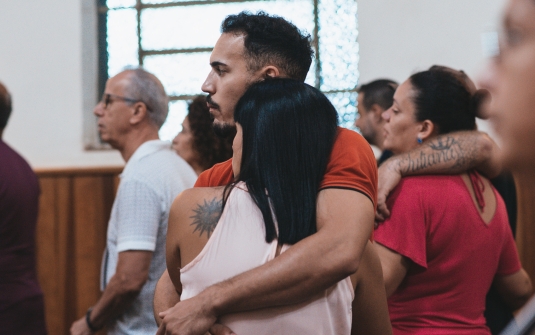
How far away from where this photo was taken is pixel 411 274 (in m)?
2.01

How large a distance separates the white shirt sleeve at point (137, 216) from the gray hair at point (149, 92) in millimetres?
583

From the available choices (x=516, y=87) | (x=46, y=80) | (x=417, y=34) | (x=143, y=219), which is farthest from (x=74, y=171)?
(x=516, y=87)

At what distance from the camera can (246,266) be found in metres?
Result: 1.34

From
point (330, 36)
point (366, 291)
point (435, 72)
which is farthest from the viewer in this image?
point (330, 36)

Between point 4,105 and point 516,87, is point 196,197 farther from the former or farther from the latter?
point 4,105

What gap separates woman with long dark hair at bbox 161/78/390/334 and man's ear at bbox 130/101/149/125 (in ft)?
5.26

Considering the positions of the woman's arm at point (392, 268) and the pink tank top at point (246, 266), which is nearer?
the pink tank top at point (246, 266)

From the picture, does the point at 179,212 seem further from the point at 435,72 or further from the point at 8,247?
the point at 8,247

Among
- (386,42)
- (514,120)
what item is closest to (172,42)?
(386,42)

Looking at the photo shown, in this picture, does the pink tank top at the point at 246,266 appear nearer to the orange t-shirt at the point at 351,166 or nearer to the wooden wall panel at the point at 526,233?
the orange t-shirt at the point at 351,166

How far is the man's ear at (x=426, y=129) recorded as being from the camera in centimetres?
217

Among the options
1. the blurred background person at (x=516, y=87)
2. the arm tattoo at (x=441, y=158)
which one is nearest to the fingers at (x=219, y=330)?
the blurred background person at (x=516, y=87)

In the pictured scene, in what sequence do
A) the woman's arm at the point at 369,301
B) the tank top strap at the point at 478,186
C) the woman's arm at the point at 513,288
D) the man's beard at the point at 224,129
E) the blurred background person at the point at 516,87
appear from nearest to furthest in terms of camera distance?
the blurred background person at the point at 516,87 → the woman's arm at the point at 369,301 → the man's beard at the point at 224,129 → the tank top strap at the point at 478,186 → the woman's arm at the point at 513,288

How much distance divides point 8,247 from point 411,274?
1759 millimetres
